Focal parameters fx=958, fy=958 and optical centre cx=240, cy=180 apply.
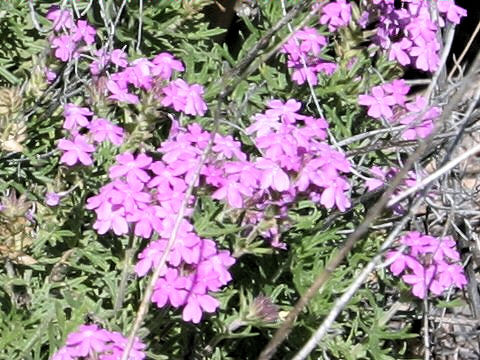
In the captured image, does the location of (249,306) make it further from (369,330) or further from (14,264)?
(14,264)

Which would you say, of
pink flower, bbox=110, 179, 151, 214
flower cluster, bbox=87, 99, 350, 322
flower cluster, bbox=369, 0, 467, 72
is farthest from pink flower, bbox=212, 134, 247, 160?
flower cluster, bbox=369, 0, 467, 72

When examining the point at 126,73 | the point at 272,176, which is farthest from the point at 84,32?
the point at 272,176

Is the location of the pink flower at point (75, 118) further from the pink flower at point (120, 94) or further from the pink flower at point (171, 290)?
the pink flower at point (171, 290)

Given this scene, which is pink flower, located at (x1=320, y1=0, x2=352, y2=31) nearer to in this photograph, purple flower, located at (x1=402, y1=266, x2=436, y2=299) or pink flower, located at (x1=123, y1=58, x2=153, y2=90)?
pink flower, located at (x1=123, y1=58, x2=153, y2=90)

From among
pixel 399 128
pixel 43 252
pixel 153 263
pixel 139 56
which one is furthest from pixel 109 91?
pixel 399 128

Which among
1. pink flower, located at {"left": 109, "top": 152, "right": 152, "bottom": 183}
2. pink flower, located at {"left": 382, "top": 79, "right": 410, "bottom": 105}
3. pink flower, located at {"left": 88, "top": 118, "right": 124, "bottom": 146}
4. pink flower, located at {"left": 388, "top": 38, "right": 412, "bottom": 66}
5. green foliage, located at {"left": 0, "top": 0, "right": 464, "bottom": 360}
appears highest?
pink flower, located at {"left": 388, "top": 38, "right": 412, "bottom": 66}


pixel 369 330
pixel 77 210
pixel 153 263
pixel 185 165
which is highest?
pixel 185 165

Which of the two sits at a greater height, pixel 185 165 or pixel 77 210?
pixel 185 165
